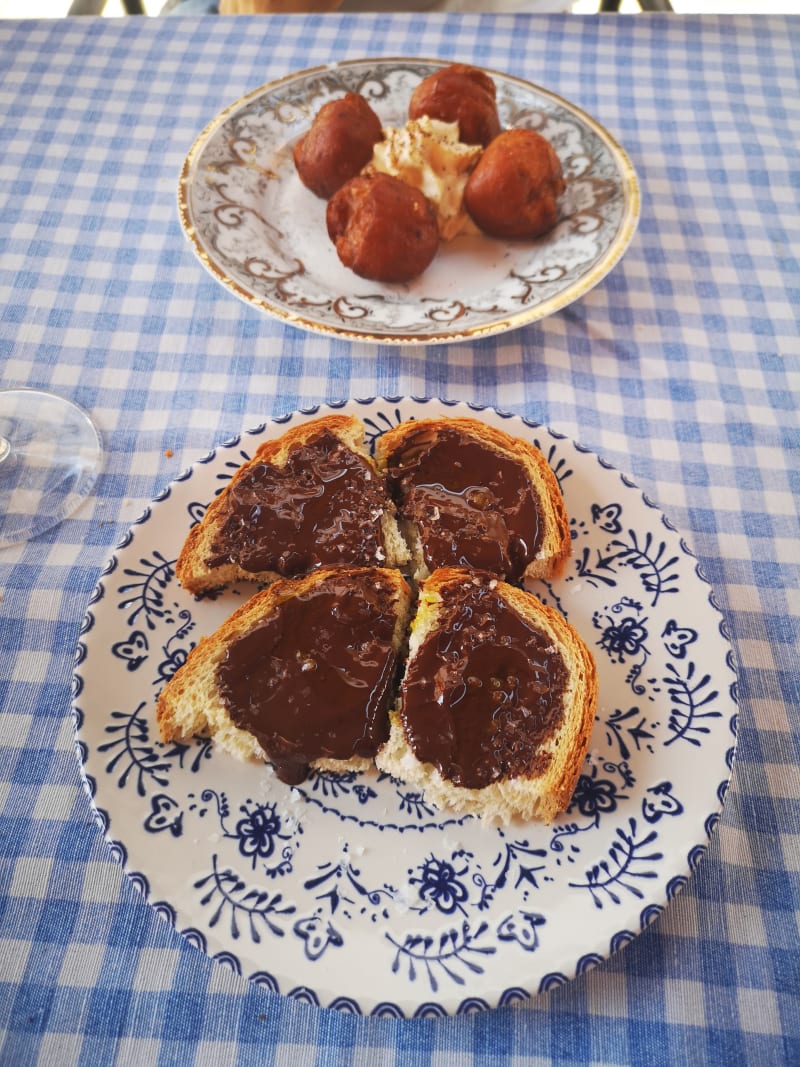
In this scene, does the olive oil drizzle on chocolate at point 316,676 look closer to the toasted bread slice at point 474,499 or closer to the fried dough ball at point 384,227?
the toasted bread slice at point 474,499

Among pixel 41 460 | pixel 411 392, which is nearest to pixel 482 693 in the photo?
pixel 411 392

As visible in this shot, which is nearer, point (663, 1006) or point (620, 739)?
point (663, 1006)

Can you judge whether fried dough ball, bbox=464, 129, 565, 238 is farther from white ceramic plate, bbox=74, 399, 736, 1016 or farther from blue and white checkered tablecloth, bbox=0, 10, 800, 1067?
white ceramic plate, bbox=74, 399, 736, 1016

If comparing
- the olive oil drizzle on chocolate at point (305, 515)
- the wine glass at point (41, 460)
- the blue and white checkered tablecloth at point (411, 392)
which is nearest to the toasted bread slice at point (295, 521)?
the olive oil drizzle on chocolate at point (305, 515)

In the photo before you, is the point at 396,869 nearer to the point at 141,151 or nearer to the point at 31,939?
the point at 31,939

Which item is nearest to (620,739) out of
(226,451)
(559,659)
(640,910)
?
(559,659)

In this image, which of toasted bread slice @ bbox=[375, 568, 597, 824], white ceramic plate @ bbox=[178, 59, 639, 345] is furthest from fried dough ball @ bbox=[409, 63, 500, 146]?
toasted bread slice @ bbox=[375, 568, 597, 824]
